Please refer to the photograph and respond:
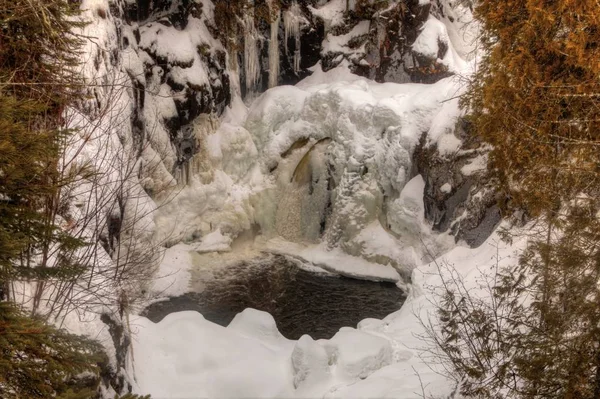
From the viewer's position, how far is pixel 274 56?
17578 millimetres

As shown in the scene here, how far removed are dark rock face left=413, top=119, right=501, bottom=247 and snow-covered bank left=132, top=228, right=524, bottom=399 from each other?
2411 millimetres

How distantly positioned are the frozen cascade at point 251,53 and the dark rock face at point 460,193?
6389mm

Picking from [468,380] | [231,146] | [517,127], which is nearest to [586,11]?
[517,127]

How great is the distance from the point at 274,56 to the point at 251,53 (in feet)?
2.82

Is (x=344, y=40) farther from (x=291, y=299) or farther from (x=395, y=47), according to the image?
(x=291, y=299)

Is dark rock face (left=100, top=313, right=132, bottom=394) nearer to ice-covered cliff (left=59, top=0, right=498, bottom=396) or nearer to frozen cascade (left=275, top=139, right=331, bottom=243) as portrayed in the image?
ice-covered cliff (left=59, top=0, right=498, bottom=396)

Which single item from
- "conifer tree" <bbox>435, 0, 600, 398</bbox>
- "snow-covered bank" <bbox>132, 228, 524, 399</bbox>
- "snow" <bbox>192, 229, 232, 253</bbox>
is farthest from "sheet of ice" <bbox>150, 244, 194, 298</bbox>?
"conifer tree" <bbox>435, 0, 600, 398</bbox>

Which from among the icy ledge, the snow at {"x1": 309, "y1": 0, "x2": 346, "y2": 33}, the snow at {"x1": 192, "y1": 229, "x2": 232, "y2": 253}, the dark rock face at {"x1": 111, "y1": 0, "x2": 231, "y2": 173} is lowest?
the icy ledge

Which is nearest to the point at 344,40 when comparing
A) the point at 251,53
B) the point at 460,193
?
the point at 251,53

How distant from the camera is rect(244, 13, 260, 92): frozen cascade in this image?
1673 centimetres

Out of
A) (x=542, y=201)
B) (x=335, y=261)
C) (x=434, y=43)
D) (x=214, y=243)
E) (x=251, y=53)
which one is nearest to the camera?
(x=542, y=201)

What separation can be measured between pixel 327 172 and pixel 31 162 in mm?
12885

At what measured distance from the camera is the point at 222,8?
16.0 m

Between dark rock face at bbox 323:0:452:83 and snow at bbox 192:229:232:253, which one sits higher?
dark rock face at bbox 323:0:452:83
